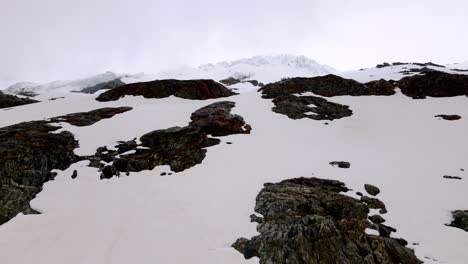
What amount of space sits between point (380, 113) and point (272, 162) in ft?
50.8

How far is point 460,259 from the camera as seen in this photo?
1037 centimetres

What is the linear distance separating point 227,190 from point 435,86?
2895 centimetres

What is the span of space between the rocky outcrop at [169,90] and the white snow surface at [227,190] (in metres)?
10.6

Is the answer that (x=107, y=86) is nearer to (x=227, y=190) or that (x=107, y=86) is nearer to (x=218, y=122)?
(x=218, y=122)

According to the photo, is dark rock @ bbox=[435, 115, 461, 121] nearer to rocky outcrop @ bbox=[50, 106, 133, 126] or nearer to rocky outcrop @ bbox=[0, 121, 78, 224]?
rocky outcrop @ bbox=[50, 106, 133, 126]

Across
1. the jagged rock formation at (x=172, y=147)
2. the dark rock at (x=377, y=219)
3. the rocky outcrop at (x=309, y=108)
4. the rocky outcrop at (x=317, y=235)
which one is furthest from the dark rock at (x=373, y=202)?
the rocky outcrop at (x=309, y=108)

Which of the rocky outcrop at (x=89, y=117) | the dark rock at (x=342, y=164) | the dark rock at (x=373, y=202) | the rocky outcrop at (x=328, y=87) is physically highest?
the rocky outcrop at (x=328, y=87)

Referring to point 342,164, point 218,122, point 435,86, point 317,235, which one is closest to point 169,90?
point 218,122

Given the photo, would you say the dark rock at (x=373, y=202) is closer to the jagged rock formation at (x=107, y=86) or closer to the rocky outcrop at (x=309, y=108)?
the rocky outcrop at (x=309, y=108)

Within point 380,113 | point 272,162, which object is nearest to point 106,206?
point 272,162

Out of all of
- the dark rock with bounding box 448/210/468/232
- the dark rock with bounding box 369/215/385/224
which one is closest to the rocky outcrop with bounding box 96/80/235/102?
the dark rock with bounding box 369/215/385/224

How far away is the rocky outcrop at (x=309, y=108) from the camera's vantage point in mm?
27611

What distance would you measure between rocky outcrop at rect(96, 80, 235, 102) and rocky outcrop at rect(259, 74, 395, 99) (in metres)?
6.70

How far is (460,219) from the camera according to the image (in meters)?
12.5
